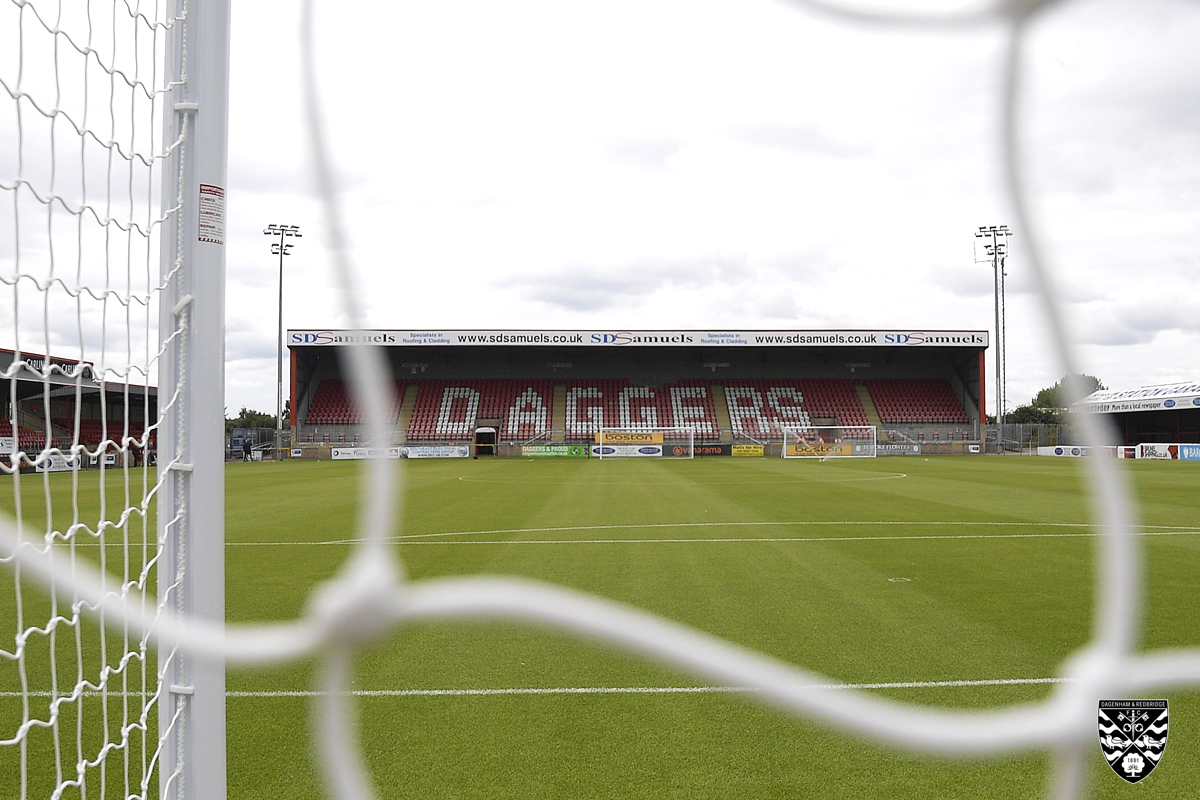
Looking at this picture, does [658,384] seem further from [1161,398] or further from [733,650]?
[733,650]

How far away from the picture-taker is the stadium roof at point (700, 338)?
3272cm

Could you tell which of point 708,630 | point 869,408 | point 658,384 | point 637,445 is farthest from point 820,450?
point 708,630

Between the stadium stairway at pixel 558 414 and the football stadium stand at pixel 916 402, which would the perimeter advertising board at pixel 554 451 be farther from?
the football stadium stand at pixel 916 402

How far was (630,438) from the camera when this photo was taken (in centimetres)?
3022

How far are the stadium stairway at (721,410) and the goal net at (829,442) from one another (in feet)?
7.61

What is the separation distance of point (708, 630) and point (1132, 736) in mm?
1896

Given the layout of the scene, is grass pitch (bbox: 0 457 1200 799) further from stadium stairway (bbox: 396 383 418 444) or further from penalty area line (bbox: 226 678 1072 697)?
stadium stairway (bbox: 396 383 418 444)

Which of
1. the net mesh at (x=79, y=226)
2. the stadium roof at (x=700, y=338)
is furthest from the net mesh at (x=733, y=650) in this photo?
the stadium roof at (x=700, y=338)

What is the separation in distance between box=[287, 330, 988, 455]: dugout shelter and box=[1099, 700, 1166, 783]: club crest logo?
2810cm

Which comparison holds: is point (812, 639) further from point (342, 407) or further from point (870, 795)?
point (342, 407)

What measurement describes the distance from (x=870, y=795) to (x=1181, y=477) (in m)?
16.8

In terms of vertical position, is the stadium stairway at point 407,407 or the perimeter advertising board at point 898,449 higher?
the stadium stairway at point 407,407

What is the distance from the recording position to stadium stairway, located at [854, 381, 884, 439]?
34.0 metres

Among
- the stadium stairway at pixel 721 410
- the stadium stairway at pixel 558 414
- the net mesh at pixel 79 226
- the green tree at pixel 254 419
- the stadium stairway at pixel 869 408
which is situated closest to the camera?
the net mesh at pixel 79 226
